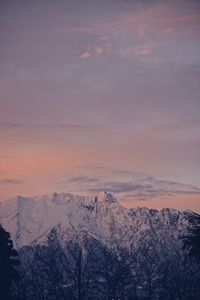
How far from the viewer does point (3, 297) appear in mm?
47406

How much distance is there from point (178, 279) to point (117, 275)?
21.6m

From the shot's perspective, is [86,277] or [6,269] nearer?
[86,277]

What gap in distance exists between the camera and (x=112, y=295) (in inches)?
1747

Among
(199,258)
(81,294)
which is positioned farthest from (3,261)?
(199,258)

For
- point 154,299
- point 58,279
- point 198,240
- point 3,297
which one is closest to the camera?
point 198,240

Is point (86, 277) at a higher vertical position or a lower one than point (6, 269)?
lower

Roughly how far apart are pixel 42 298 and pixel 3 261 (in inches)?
186

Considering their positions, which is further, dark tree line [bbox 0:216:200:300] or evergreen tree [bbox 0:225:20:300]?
evergreen tree [bbox 0:225:20:300]

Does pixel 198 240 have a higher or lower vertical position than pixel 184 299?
higher

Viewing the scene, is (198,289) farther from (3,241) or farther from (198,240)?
(198,240)

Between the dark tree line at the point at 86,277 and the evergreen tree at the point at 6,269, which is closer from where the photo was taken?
the dark tree line at the point at 86,277

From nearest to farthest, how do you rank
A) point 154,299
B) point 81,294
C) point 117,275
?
1. point 81,294
2. point 117,275
3. point 154,299

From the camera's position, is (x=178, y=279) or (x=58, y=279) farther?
(x=178, y=279)

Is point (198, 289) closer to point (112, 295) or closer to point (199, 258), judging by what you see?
point (112, 295)
